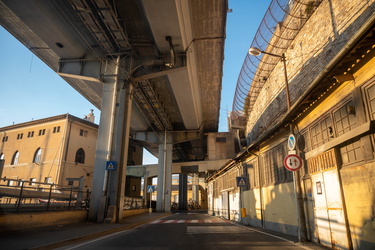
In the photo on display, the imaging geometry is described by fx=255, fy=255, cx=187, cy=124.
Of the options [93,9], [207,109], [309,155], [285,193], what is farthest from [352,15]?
[207,109]

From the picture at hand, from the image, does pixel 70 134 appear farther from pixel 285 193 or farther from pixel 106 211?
pixel 285 193

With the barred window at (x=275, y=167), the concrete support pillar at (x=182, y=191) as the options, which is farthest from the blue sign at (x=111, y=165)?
the concrete support pillar at (x=182, y=191)

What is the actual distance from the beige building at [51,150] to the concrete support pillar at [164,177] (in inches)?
435

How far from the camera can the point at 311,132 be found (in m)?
8.72

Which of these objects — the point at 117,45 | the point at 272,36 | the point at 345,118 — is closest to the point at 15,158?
the point at 117,45

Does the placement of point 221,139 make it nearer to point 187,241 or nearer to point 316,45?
point 316,45

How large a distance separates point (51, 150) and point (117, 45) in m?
25.6

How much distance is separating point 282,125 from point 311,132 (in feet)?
6.68

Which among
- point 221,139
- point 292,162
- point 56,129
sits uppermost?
point 56,129

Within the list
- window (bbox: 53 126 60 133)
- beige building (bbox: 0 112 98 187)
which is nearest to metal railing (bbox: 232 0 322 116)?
beige building (bbox: 0 112 98 187)

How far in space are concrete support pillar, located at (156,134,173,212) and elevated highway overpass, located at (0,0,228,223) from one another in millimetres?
14611

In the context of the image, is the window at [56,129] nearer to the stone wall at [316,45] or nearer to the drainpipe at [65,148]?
the drainpipe at [65,148]

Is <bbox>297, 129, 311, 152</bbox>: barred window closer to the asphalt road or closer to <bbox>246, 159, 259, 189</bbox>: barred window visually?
the asphalt road

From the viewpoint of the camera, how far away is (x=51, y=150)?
35.5 m
